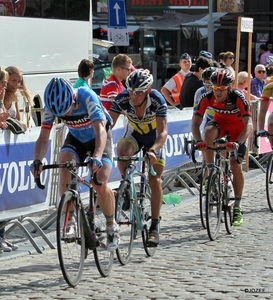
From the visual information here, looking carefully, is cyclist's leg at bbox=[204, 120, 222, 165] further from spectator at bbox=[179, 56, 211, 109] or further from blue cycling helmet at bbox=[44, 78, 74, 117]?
spectator at bbox=[179, 56, 211, 109]

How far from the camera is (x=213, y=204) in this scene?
10.8 m

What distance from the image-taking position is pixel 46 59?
1755 cm

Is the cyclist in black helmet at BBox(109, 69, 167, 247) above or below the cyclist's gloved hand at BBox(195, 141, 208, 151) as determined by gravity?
above

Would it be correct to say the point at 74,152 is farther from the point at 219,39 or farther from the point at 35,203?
the point at 219,39

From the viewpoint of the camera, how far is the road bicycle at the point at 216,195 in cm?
1067

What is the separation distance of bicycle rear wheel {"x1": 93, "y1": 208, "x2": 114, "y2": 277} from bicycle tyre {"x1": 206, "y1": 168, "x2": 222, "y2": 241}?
2056 millimetres

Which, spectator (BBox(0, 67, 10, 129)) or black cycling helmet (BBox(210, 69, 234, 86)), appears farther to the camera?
black cycling helmet (BBox(210, 69, 234, 86))

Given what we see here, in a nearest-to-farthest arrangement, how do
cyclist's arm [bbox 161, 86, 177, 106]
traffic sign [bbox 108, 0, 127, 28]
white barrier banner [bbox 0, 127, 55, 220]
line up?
1. white barrier banner [bbox 0, 127, 55, 220]
2. cyclist's arm [bbox 161, 86, 177, 106]
3. traffic sign [bbox 108, 0, 127, 28]

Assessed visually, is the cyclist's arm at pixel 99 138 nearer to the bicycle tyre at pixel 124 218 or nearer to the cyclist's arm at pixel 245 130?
the bicycle tyre at pixel 124 218

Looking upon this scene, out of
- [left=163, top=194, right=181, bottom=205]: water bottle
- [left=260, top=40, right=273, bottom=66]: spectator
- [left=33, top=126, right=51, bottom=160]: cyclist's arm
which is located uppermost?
[left=33, top=126, right=51, bottom=160]: cyclist's arm

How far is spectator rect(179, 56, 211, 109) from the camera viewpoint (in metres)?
14.9

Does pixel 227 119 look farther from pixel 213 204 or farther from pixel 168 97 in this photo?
pixel 168 97

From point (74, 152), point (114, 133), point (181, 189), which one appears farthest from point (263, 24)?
point (74, 152)

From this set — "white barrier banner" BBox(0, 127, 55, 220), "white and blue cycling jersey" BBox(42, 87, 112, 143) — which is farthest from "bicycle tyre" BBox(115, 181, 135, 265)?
"white barrier banner" BBox(0, 127, 55, 220)
